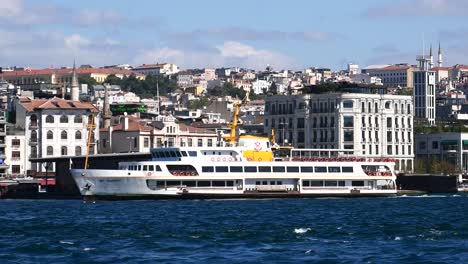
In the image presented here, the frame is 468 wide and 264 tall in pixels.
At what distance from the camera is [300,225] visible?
2945 inches

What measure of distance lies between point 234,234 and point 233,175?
48.0 metres

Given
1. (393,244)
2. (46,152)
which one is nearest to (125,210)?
(393,244)

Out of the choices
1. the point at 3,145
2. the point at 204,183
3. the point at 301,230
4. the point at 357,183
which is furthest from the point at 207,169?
the point at 301,230

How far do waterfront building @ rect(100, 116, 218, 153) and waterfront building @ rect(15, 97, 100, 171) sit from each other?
362cm

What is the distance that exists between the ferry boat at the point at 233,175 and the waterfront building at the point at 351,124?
104ft

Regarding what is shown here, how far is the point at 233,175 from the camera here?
115 m

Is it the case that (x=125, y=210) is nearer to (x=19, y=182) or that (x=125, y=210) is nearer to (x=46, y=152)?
(x=19, y=182)

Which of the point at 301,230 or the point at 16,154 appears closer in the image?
the point at 301,230

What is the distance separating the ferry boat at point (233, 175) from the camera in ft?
370

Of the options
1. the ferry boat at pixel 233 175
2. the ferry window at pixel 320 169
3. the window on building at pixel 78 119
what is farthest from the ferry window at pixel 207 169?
the window on building at pixel 78 119

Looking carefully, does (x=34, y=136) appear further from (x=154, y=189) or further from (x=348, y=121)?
(x=154, y=189)

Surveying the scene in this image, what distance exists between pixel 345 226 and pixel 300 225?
2.41 m

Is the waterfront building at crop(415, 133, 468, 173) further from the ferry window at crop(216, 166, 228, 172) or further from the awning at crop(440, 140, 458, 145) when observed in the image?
the ferry window at crop(216, 166, 228, 172)

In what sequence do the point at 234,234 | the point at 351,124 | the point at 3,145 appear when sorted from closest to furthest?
the point at 234,234 < the point at 3,145 < the point at 351,124
